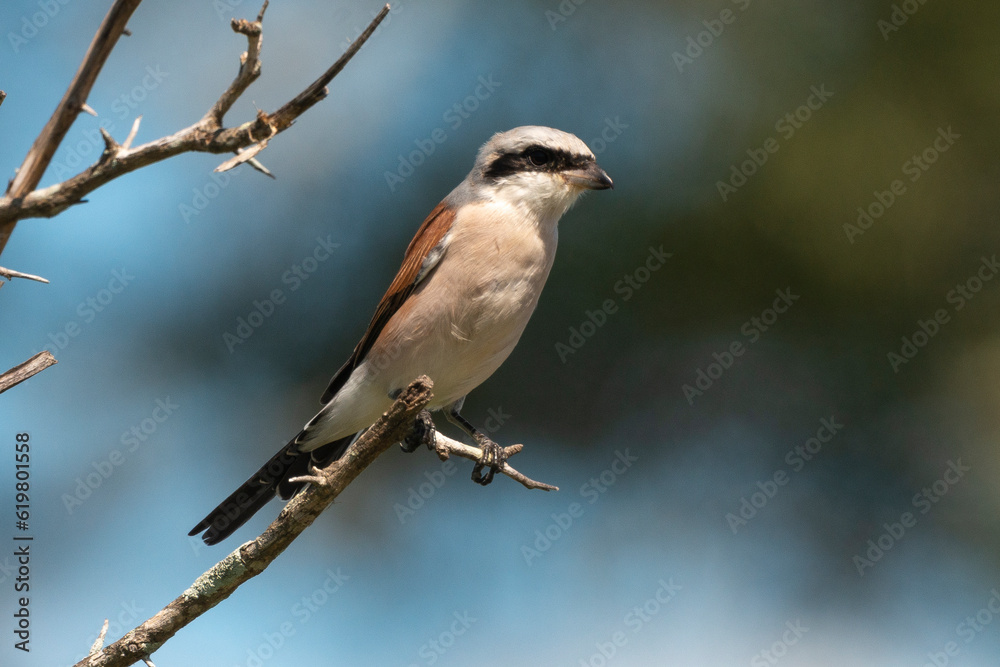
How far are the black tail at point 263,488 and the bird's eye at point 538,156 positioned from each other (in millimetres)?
1114

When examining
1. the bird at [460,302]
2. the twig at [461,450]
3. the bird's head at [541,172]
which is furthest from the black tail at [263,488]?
the bird's head at [541,172]

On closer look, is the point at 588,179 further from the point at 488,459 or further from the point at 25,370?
the point at 25,370

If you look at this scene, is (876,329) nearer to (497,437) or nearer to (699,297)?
(699,297)

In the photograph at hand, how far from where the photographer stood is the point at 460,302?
2309 millimetres

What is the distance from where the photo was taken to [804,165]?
15.6ft

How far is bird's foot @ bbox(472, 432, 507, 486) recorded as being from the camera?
2092 millimetres

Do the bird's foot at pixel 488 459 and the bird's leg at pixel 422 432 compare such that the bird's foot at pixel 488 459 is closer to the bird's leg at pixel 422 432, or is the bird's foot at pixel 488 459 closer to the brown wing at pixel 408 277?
the bird's leg at pixel 422 432

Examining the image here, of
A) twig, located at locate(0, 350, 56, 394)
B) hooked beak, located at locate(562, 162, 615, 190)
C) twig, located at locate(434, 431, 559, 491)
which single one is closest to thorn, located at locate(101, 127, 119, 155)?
twig, located at locate(0, 350, 56, 394)

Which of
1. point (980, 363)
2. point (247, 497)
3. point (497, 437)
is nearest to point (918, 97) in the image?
point (980, 363)

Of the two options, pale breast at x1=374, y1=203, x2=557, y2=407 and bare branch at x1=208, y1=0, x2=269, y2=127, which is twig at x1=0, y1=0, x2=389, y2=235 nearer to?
bare branch at x1=208, y1=0, x2=269, y2=127

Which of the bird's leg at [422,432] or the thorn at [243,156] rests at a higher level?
the thorn at [243,156]

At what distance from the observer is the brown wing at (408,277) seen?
2498mm

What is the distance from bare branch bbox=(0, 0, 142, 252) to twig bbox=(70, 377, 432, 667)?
2.60ft

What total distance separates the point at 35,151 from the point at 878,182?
484 cm
